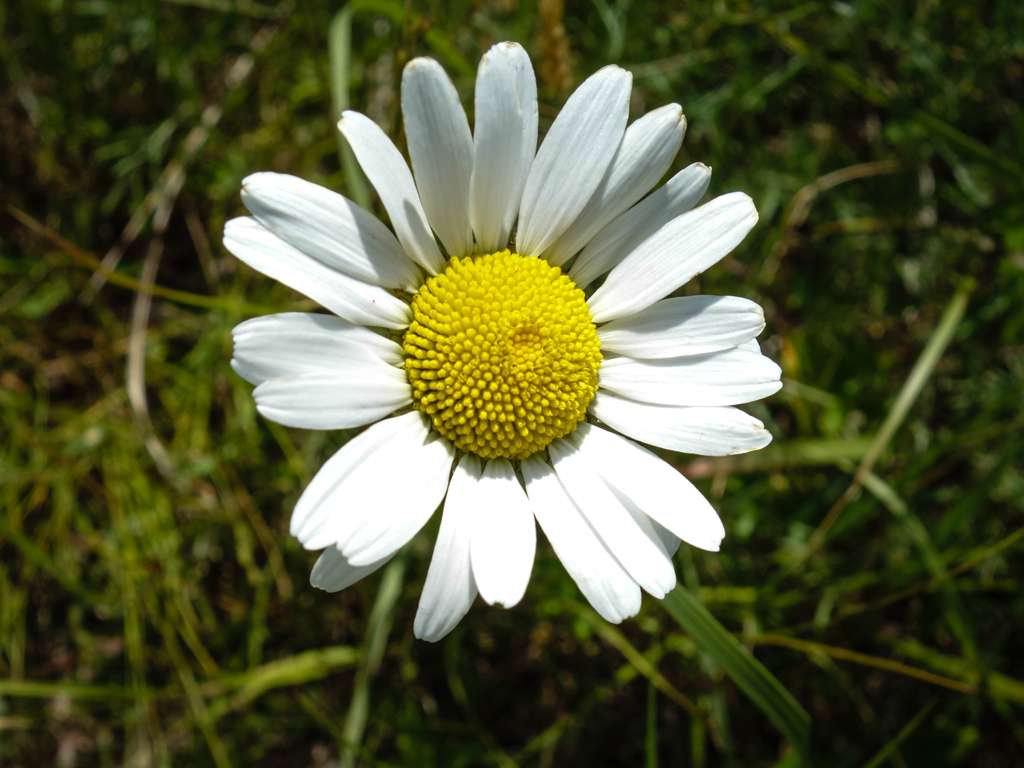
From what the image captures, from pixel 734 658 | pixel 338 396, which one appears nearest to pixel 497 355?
pixel 338 396

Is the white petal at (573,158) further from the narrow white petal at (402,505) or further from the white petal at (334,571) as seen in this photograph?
the white petal at (334,571)

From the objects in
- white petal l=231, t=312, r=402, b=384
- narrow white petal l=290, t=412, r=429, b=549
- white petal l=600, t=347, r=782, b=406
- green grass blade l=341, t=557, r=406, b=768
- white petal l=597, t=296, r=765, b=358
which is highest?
white petal l=231, t=312, r=402, b=384

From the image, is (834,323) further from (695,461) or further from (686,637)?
(686,637)

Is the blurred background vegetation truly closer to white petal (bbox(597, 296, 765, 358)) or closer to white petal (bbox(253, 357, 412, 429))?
white petal (bbox(597, 296, 765, 358))

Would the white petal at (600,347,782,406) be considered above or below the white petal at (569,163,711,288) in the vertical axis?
below

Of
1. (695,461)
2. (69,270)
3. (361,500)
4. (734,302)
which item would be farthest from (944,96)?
(69,270)

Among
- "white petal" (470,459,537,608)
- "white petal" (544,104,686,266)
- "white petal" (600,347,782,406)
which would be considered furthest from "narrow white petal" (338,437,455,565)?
"white petal" (544,104,686,266)
